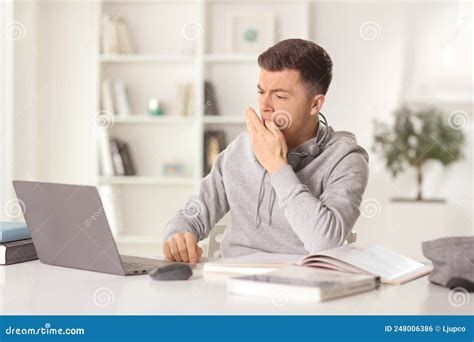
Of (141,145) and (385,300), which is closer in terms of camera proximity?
(385,300)

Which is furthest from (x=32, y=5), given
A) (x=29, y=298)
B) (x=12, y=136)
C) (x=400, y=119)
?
(x=29, y=298)

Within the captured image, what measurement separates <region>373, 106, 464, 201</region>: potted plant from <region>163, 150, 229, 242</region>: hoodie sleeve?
2492 millimetres

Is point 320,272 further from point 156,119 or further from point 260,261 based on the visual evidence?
point 156,119

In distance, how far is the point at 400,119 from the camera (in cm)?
461

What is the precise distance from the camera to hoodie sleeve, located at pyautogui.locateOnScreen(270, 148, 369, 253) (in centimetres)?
190

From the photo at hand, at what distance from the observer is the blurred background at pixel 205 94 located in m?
4.64

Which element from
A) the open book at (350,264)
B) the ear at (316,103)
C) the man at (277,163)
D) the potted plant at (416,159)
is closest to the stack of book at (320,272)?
the open book at (350,264)

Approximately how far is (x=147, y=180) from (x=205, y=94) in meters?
0.63

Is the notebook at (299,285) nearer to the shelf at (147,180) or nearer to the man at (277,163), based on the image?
the man at (277,163)

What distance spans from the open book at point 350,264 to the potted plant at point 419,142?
287 cm

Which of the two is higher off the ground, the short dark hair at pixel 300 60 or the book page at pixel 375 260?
the short dark hair at pixel 300 60
